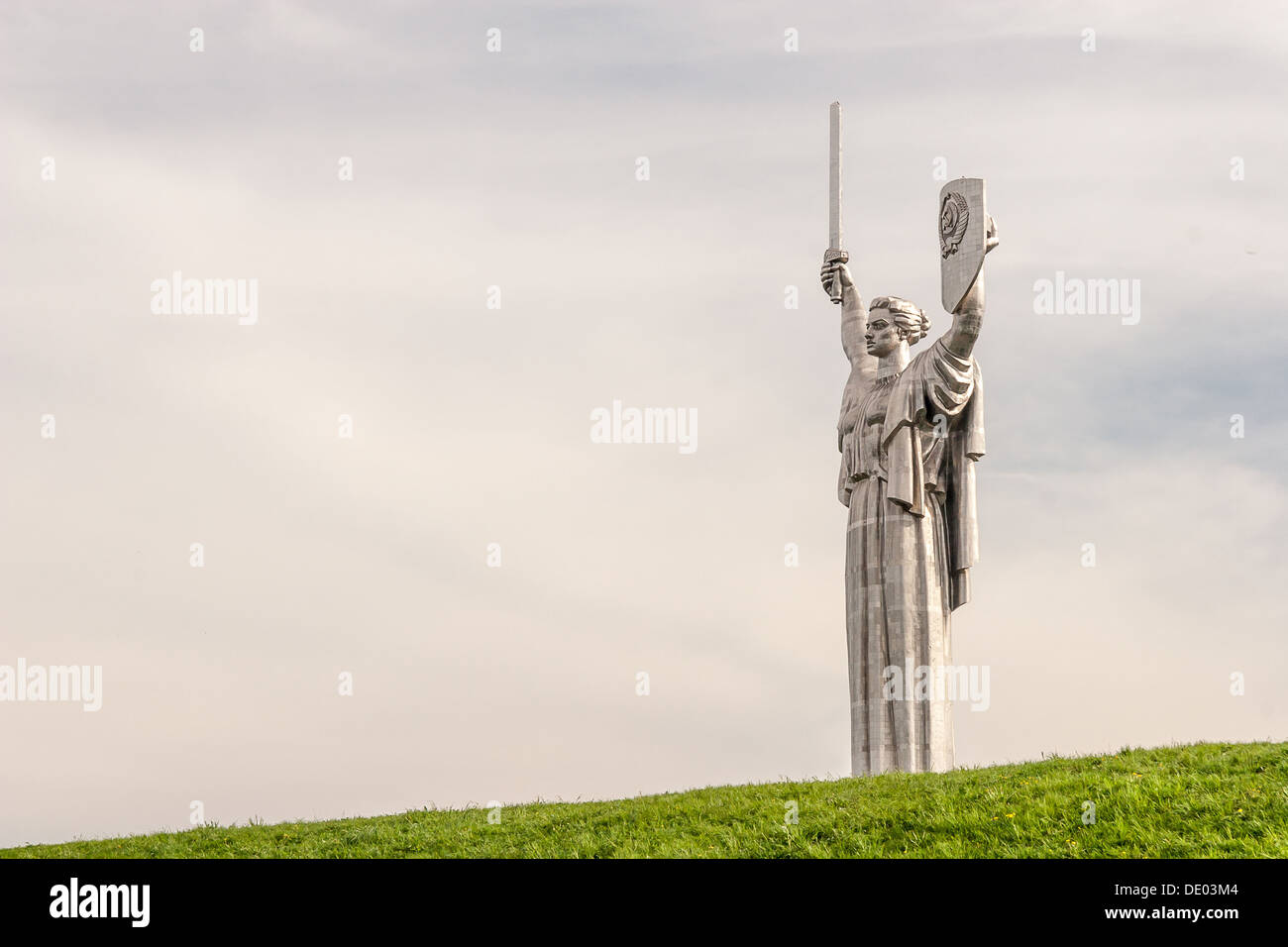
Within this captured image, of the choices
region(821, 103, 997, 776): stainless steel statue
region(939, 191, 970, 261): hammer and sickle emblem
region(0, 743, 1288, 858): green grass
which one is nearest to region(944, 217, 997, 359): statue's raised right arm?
region(821, 103, 997, 776): stainless steel statue

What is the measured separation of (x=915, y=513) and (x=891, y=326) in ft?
8.42

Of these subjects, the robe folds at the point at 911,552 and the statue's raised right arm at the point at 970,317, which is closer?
the statue's raised right arm at the point at 970,317

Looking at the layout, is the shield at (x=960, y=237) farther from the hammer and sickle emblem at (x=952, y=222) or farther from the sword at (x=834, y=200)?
the sword at (x=834, y=200)

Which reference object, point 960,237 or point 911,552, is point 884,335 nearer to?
point 960,237

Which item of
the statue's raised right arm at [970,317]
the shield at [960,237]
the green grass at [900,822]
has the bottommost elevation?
the green grass at [900,822]

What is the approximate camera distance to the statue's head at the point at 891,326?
2000 cm

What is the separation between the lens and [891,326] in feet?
65.6

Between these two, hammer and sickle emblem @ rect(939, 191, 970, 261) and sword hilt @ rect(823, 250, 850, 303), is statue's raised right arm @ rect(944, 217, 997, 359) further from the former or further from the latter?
sword hilt @ rect(823, 250, 850, 303)

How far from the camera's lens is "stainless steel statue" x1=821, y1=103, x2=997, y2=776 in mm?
18609

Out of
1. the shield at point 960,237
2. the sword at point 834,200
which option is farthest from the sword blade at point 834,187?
the shield at point 960,237

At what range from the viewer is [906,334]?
20.1 meters

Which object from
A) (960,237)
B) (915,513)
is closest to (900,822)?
(915,513)
